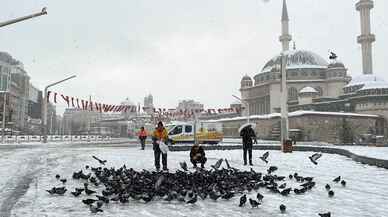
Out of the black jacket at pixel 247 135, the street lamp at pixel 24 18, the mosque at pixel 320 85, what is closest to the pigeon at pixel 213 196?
the black jacket at pixel 247 135

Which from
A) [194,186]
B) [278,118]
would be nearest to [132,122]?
[278,118]

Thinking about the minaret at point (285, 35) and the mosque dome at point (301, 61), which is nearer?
the mosque dome at point (301, 61)

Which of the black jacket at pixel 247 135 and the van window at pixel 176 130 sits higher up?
the van window at pixel 176 130

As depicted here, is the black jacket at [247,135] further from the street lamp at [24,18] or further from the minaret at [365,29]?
the minaret at [365,29]

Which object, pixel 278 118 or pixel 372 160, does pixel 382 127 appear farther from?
pixel 372 160

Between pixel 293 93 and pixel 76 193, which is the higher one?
pixel 293 93

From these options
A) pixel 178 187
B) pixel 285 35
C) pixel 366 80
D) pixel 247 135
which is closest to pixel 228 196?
pixel 178 187

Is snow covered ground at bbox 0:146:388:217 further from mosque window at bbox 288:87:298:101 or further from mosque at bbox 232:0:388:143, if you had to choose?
mosque window at bbox 288:87:298:101

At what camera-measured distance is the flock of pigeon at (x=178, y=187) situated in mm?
7812

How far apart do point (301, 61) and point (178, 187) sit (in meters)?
77.0

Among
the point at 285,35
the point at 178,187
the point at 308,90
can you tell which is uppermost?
the point at 285,35

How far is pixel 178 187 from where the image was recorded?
28.1 feet

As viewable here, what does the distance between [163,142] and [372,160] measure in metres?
7.64

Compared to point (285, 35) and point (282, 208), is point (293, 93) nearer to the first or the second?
point (285, 35)
